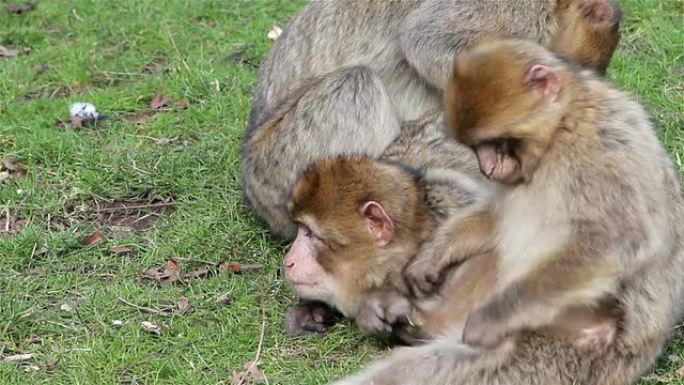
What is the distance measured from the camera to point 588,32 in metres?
5.78

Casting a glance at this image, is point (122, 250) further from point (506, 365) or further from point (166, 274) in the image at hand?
point (506, 365)

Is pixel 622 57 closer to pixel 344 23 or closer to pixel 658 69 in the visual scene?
pixel 658 69

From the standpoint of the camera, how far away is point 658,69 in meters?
7.46

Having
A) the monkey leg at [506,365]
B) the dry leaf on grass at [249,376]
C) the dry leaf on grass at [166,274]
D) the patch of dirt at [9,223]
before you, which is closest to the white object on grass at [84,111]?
the patch of dirt at [9,223]

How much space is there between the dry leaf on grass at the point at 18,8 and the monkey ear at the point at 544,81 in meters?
5.57

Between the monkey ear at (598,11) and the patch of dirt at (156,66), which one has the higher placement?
the monkey ear at (598,11)

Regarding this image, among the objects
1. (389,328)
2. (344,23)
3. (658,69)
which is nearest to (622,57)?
(658,69)

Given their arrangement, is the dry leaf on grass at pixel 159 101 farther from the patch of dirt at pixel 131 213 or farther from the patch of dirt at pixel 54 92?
the patch of dirt at pixel 131 213

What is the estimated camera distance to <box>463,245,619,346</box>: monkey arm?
430cm

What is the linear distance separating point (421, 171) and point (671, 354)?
1.27 meters

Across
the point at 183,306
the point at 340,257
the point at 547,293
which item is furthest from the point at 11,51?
the point at 547,293

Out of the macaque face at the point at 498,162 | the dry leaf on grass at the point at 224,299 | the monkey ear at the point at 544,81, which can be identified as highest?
the monkey ear at the point at 544,81

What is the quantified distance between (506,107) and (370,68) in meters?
1.92

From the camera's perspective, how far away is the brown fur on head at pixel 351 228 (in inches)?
201
